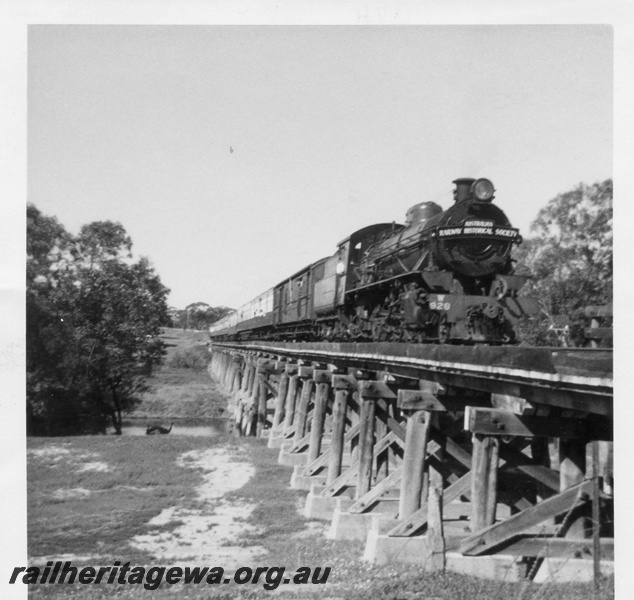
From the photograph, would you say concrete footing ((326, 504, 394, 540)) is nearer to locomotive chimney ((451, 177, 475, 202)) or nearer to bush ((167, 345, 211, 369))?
locomotive chimney ((451, 177, 475, 202))

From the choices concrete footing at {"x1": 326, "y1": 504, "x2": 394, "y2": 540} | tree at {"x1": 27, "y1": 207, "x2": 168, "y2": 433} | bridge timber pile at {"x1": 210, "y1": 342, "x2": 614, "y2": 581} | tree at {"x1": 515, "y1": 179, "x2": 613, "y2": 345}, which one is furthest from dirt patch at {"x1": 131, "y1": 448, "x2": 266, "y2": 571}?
tree at {"x1": 515, "y1": 179, "x2": 613, "y2": 345}

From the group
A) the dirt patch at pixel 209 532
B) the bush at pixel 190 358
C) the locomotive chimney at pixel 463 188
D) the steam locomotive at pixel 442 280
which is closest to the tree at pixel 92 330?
the dirt patch at pixel 209 532

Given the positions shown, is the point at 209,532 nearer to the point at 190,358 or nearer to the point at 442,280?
the point at 442,280

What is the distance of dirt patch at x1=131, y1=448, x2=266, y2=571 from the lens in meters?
7.66

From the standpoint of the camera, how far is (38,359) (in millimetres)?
18844

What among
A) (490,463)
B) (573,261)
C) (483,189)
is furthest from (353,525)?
(573,261)

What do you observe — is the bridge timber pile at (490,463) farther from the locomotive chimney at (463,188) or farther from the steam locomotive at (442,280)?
the locomotive chimney at (463,188)

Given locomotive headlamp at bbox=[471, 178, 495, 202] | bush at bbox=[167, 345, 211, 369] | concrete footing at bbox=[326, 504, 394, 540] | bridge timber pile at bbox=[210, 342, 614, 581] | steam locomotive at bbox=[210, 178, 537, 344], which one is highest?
locomotive headlamp at bbox=[471, 178, 495, 202]

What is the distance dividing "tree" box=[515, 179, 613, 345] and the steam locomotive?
12534mm

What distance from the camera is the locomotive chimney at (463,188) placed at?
10039 millimetres

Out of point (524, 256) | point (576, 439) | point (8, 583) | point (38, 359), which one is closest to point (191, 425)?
point (38, 359)

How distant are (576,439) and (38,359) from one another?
18083 mm
